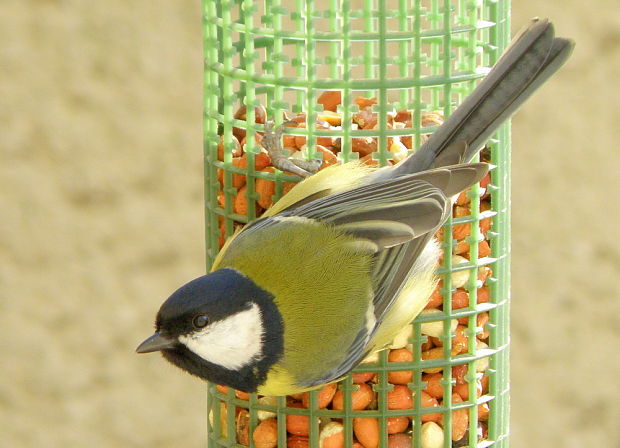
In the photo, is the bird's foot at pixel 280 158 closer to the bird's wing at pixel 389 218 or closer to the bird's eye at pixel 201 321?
the bird's wing at pixel 389 218

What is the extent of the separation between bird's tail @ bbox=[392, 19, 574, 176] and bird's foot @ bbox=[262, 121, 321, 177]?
0.20 meters

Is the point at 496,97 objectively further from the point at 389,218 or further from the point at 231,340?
the point at 231,340

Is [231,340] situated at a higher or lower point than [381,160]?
lower

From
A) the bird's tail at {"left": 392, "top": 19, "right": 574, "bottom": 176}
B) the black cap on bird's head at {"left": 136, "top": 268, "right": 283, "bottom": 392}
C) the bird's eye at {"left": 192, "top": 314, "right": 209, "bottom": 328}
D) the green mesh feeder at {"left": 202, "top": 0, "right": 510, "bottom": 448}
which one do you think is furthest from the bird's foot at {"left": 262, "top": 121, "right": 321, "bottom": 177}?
the bird's eye at {"left": 192, "top": 314, "right": 209, "bottom": 328}

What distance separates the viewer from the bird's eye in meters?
2.98

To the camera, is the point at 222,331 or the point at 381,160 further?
the point at 381,160

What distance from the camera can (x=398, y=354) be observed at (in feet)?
11.1

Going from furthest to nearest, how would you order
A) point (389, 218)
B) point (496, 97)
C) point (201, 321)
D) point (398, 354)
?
point (398, 354) < point (496, 97) < point (389, 218) < point (201, 321)

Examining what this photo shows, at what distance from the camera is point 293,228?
3.16m

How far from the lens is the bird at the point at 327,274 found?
3.02 m

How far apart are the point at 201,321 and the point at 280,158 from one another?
50 centimetres

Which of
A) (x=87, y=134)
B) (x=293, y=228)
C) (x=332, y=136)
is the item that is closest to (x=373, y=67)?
(x=332, y=136)

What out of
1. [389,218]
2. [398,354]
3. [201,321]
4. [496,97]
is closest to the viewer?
[201,321]

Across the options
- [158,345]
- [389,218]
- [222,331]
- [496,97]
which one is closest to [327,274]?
[389,218]
